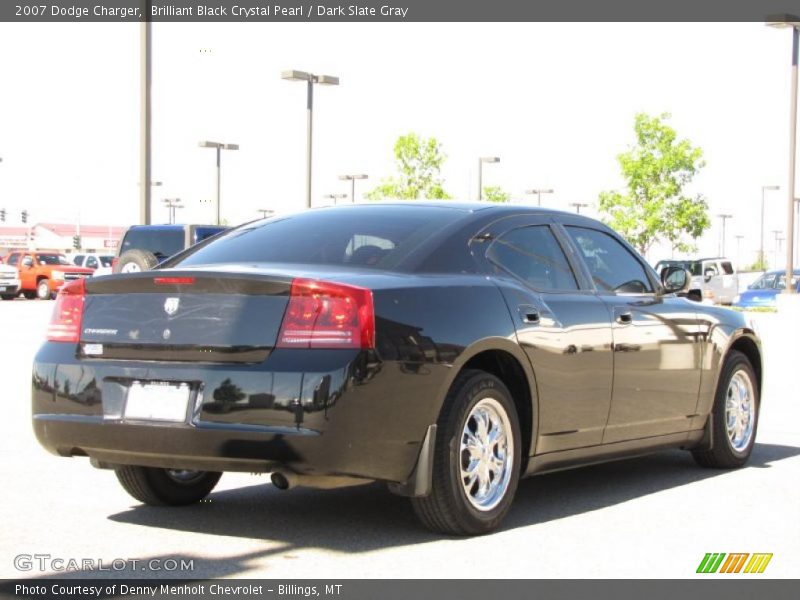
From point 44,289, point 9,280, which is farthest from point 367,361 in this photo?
point 44,289

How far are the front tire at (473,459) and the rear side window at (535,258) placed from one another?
29.2 inches

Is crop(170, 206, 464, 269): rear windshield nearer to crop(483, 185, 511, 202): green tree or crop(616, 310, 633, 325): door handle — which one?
crop(616, 310, 633, 325): door handle

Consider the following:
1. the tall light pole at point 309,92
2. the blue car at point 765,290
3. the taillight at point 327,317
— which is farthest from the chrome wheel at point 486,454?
the blue car at point 765,290

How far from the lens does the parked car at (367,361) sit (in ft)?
17.8

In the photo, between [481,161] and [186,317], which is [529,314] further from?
[481,161]

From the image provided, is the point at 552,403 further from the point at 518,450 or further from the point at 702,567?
the point at 702,567

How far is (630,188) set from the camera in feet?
204

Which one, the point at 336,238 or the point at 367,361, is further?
the point at 336,238

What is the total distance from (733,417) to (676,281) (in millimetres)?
1073

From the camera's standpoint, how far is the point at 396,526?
6258 millimetres

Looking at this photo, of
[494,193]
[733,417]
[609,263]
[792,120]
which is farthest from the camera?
[494,193]

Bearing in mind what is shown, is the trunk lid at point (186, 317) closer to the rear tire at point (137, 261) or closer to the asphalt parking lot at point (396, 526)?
the asphalt parking lot at point (396, 526)

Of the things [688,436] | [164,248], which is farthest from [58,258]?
[688,436]

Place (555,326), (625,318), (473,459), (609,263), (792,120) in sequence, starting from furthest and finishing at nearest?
(792,120) → (609,263) → (625,318) → (555,326) → (473,459)
